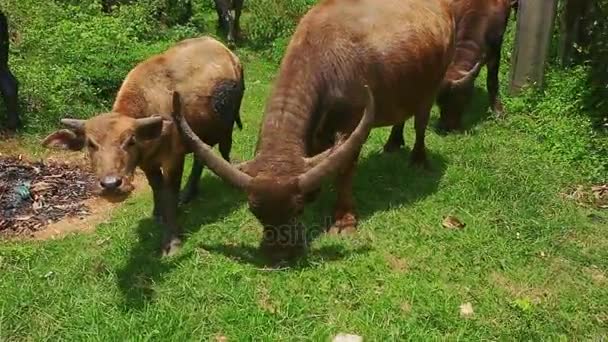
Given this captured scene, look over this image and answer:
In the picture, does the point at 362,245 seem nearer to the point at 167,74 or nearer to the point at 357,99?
the point at 357,99

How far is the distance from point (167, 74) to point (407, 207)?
2.60m

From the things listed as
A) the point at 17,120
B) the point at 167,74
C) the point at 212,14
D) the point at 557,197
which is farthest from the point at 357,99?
the point at 212,14

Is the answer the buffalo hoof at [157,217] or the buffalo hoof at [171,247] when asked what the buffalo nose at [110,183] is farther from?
the buffalo hoof at [157,217]

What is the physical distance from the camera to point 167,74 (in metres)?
5.99

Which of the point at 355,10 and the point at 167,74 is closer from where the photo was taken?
the point at 167,74

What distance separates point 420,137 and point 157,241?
3097mm

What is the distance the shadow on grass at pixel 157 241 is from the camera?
210 inches

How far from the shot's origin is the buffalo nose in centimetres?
447

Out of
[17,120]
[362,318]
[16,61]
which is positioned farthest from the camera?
[16,61]

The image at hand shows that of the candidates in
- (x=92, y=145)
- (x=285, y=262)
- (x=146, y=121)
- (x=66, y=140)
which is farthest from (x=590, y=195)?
(x=66, y=140)

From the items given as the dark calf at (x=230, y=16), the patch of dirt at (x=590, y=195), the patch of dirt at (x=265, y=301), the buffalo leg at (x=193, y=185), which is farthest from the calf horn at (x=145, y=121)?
the dark calf at (x=230, y=16)

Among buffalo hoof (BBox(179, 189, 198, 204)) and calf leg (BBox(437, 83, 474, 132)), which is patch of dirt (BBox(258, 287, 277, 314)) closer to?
buffalo hoof (BBox(179, 189, 198, 204))

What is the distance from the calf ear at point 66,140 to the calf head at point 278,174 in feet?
2.50

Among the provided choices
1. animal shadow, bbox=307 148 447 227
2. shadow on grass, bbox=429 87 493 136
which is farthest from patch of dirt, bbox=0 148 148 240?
shadow on grass, bbox=429 87 493 136
